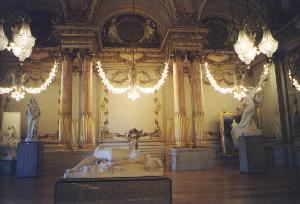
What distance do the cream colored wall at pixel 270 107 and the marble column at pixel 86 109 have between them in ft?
25.7

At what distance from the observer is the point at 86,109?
1114 centimetres

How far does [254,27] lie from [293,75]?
2.88m

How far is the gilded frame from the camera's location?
518 inches

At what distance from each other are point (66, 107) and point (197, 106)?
5.14 m

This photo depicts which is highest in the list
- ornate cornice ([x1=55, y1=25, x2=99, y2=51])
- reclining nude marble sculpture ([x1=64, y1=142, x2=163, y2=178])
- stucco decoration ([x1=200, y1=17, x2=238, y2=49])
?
stucco decoration ([x1=200, y1=17, x2=238, y2=49])

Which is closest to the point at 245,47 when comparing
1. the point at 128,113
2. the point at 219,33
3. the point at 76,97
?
the point at 219,33

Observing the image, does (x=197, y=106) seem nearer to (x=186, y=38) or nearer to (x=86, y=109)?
(x=186, y=38)

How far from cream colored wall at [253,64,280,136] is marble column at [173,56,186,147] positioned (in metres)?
4.12

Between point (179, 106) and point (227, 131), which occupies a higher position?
point (179, 106)

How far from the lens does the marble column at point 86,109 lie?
430 inches

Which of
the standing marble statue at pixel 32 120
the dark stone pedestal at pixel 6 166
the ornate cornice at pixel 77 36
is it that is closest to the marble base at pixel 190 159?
the standing marble statue at pixel 32 120

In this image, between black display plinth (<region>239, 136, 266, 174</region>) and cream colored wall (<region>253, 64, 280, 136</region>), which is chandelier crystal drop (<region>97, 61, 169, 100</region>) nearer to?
black display plinth (<region>239, 136, 266, 174</region>)

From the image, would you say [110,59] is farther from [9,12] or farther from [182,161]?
[182,161]

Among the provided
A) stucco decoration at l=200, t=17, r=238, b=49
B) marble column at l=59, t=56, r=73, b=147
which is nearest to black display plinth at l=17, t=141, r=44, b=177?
marble column at l=59, t=56, r=73, b=147
